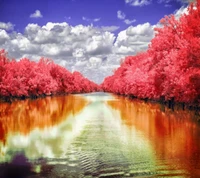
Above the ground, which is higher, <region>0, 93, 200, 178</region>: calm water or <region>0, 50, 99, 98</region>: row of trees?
<region>0, 50, 99, 98</region>: row of trees

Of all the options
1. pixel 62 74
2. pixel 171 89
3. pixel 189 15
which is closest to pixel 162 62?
pixel 171 89

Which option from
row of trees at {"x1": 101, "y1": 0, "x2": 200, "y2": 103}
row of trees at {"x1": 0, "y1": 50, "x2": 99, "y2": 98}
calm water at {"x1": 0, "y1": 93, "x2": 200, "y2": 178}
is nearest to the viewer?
calm water at {"x1": 0, "y1": 93, "x2": 200, "y2": 178}

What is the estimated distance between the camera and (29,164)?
1413 centimetres

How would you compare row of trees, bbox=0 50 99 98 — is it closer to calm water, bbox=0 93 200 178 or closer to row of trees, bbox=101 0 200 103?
row of trees, bbox=101 0 200 103

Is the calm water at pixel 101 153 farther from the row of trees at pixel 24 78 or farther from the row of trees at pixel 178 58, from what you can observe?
the row of trees at pixel 24 78

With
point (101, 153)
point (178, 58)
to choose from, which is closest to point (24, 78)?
point (178, 58)

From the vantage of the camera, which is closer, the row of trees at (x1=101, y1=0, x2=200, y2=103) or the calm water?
the calm water

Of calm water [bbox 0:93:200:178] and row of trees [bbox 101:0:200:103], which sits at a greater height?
row of trees [bbox 101:0:200:103]

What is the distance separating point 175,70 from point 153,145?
1004 inches

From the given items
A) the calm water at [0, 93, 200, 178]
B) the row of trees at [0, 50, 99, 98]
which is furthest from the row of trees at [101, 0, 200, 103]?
the row of trees at [0, 50, 99, 98]

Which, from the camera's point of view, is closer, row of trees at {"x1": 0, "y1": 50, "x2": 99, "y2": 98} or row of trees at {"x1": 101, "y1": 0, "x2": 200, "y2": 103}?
row of trees at {"x1": 101, "y1": 0, "x2": 200, "y2": 103}

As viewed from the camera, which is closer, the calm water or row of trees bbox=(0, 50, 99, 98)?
the calm water

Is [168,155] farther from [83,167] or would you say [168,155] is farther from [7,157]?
[7,157]

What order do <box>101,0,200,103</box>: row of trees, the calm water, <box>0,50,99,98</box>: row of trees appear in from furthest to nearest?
<box>0,50,99,98</box>: row of trees → <box>101,0,200,103</box>: row of trees → the calm water
